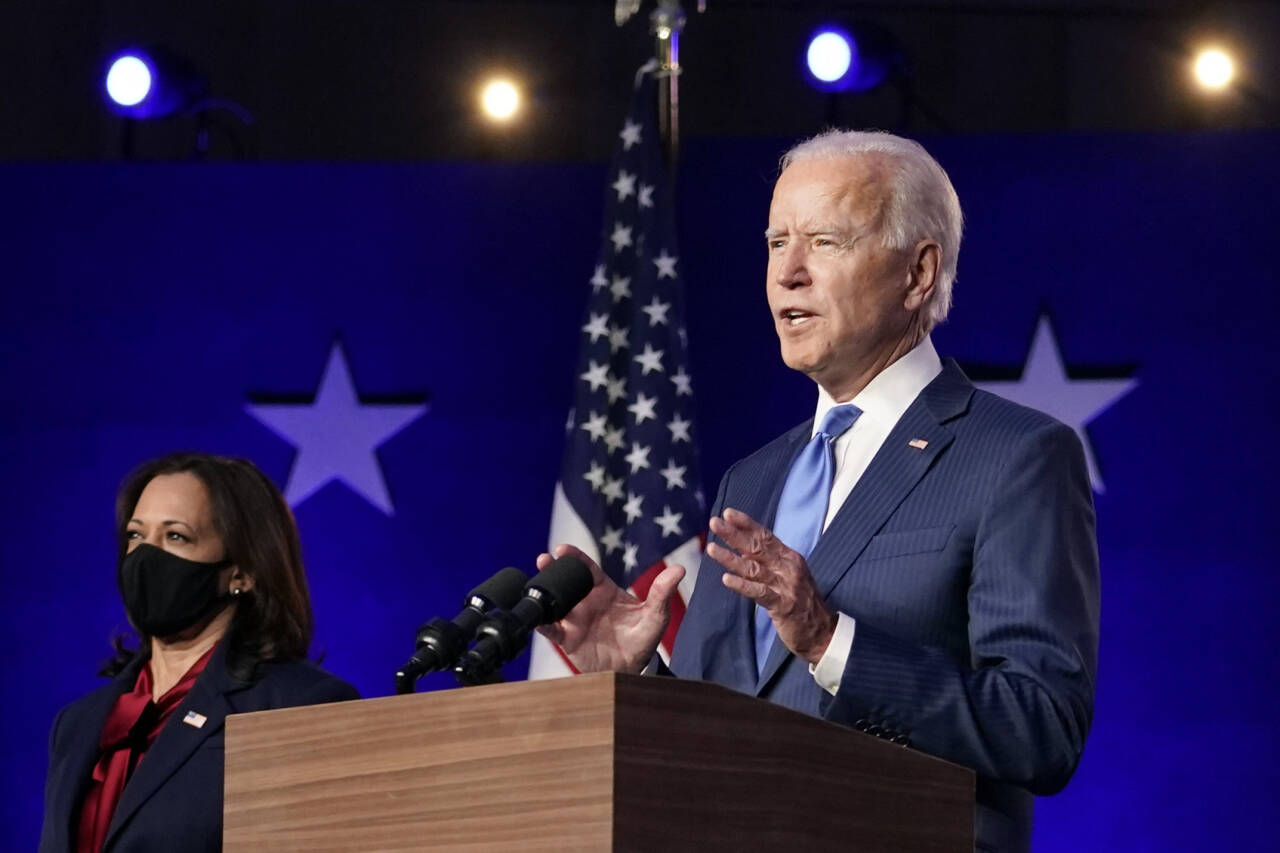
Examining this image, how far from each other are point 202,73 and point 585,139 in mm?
1215

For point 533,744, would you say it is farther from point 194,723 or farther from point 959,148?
point 959,148

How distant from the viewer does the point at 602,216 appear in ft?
17.2

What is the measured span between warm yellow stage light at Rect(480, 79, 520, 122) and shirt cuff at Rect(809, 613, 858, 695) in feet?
12.3

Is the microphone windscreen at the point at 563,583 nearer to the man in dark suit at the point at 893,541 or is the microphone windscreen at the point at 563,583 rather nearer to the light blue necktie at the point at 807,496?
the man in dark suit at the point at 893,541

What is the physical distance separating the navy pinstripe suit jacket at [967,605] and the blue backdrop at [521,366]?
2540 mm

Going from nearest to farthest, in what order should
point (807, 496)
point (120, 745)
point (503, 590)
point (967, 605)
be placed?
point (503, 590) → point (967, 605) → point (807, 496) → point (120, 745)

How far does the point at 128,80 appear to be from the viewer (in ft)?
17.1

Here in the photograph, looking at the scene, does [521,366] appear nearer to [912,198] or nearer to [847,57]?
[847,57]

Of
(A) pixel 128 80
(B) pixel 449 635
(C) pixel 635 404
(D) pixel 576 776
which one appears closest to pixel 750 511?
(B) pixel 449 635

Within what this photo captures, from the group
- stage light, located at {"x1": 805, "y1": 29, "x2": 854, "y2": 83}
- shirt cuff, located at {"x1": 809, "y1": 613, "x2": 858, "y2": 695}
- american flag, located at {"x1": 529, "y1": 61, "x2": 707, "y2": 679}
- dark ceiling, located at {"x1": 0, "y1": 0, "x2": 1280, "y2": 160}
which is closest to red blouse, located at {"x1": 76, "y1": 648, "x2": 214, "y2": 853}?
american flag, located at {"x1": 529, "y1": 61, "x2": 707, "y2": 679}

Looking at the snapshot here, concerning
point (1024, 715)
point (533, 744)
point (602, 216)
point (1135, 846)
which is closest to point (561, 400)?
point (602, 216)

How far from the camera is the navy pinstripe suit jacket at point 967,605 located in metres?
2.00

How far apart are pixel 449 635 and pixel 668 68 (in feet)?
9.89

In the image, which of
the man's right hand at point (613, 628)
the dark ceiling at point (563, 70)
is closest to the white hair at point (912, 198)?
the man's right hand at point (613, 628)
